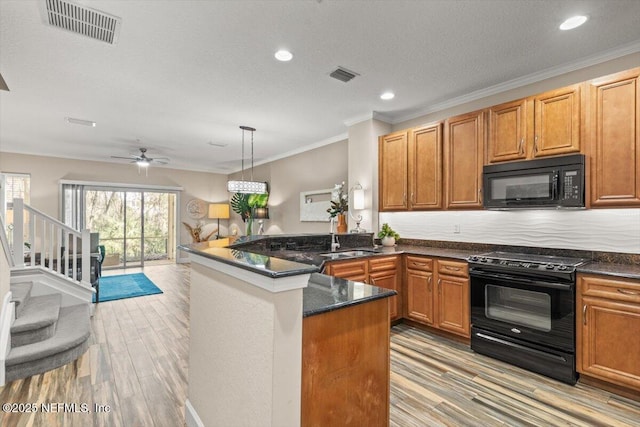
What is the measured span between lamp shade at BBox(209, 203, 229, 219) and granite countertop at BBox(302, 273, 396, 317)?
7696 mm

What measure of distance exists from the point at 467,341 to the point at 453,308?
14.3 inches

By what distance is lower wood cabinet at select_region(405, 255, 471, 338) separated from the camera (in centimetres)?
314

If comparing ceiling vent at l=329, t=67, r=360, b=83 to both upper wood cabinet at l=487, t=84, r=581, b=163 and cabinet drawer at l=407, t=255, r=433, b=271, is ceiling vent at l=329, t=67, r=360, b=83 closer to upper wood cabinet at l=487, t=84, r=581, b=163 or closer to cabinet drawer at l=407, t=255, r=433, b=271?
upper wood cabinet at l=487, t=84, r=581, b=163

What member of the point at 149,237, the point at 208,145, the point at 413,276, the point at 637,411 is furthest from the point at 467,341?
the point at 149,237

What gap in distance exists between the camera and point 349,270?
327 centimetres

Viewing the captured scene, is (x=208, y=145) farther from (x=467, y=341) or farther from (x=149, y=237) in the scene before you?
(x=467, y=341)

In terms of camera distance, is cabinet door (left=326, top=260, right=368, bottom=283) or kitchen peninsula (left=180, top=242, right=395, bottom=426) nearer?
kitchen peninsula (left=180, top=242, right=395, bottom=426)

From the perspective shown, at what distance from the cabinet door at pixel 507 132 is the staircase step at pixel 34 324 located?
4759 mm

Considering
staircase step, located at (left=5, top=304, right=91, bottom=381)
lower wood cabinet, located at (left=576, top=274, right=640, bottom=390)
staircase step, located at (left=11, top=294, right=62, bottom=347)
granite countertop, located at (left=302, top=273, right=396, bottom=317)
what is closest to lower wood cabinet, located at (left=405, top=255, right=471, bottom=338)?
lower wood cabinet, located at (left=576, top=274, right=640, bottom=390)

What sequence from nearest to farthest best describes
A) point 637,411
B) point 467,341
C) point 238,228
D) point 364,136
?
point 637,411 → point 467,341 → point 364,136 → point 238,228

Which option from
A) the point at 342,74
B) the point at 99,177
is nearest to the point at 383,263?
the point at 342,74

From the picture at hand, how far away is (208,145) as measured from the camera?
20.4ft

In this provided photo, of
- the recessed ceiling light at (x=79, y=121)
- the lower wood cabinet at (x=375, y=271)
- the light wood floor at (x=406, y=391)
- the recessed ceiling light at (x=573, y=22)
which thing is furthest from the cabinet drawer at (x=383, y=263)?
the recessed ceiling light at (x=79, y=121)

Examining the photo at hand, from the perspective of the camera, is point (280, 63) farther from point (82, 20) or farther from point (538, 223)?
point (538, 223)
